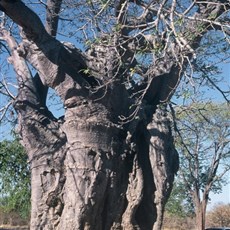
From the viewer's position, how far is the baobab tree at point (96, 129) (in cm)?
730

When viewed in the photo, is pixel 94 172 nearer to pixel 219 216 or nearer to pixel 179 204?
pixel 179 204

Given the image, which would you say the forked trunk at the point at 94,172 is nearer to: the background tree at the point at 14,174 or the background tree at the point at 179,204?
the background tree at the point at 14,174

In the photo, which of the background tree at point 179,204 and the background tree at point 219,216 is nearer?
the background tree at point 179,204

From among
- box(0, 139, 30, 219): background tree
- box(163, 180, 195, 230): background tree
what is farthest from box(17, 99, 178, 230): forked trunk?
box(163, 180, 195, 230): background tree

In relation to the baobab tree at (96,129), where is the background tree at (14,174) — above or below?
above

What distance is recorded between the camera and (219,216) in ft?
117

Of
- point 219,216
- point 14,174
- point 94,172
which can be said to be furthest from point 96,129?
point 219,216

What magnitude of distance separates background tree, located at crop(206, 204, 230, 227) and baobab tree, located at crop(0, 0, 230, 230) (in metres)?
28.3

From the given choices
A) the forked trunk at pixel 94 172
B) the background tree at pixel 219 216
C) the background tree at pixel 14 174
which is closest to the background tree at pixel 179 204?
the background tree at pixel 219 216

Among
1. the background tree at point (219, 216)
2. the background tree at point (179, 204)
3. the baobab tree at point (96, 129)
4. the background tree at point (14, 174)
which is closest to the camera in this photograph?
the baobab tree at point (96, 129)

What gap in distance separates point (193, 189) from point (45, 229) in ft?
64.2

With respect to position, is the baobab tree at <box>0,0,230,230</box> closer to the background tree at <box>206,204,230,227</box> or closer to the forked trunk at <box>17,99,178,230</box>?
the forked trunk at <box>17,99,178,230</box>

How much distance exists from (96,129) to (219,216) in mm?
29902

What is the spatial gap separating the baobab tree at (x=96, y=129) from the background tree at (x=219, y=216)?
28302 millimetres
